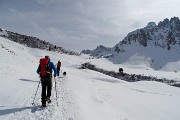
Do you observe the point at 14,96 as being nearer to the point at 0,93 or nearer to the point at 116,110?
the point at 0,93

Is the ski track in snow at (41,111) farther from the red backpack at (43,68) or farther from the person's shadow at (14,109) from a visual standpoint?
the red backpack at (43,68)

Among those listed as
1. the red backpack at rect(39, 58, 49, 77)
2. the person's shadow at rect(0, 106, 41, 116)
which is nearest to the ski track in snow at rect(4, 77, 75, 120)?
the person's shadow at rect(0, 106, 41, 116)

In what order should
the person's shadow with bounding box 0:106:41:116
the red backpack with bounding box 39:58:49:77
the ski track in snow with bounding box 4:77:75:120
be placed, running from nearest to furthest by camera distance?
1. the ski track in snow with bounding box 4:77:75:120
2. the person's shadow with bounding box 0:106:41:116
3. the red backpack with bounding box 39:58:49:77

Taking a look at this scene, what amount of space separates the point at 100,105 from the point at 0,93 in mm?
6675

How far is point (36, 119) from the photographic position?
12055 millimetres

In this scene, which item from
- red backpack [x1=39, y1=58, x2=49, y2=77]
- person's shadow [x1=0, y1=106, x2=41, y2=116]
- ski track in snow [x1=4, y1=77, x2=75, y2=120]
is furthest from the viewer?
red backpack [x1=39, y1=58, x2=49, y2=77]

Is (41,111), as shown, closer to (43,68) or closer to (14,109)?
(14,109)

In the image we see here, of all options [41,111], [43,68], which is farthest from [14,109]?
[43,68]

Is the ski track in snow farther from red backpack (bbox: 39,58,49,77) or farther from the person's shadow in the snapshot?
red backpack (bbox: 39,58,49,77)

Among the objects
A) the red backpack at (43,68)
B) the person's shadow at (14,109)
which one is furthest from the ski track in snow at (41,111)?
the red backpack at (43,68)

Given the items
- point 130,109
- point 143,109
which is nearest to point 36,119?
point 130,109

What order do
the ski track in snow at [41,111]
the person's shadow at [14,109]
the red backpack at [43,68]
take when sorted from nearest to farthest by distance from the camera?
the ski track in snow at [41,111] < the person's shadow at [14,109] < the red backpack at [43,68]

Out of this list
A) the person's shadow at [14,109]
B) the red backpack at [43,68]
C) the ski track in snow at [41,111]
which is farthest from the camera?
the red backpack at [43,68]

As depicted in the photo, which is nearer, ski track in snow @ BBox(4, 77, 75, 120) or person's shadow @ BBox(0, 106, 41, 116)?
ski track in snow @ BBox(4, 77, 75, 120)
